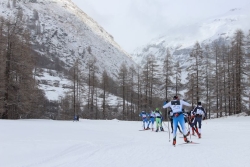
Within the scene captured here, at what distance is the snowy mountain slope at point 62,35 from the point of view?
4705 inches

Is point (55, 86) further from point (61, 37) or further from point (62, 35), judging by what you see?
point (62, 35)

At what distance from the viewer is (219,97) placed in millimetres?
45781

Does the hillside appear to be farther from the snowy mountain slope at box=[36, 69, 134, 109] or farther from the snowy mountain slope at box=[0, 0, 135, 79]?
the snowy mountain slope at box=[36, 69, 134, 109]

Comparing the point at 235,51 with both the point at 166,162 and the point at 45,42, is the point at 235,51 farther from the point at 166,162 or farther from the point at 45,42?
the point at 45,42

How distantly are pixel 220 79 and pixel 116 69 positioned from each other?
9392cm

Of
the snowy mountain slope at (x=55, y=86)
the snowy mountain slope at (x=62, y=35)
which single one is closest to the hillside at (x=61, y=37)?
the snowy mountain slope at (x=62, y=35)

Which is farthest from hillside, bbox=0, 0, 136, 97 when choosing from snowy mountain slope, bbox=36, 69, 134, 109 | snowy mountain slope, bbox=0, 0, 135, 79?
snowy mountain slope, bbox=36, 69, 134, 109

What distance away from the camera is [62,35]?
12838 cm

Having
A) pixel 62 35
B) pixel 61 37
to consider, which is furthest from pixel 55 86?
pixel 62 35

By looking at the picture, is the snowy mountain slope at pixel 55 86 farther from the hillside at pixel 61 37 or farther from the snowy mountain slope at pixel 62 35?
the snowy mountain slope at pixel 62 35

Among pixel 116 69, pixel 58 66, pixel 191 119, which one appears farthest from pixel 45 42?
pixel 191 119

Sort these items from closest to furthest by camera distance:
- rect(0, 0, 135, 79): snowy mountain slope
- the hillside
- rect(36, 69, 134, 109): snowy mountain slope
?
rect(36, 69, 134, 109): snowy mountain slope, the hillside, rect(0, 0, 135, 79): snowy mountain slope

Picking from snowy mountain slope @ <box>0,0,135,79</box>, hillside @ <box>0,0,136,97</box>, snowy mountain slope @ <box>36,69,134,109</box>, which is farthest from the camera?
snowy mountain slope @ <box>0,0,135,79</box>

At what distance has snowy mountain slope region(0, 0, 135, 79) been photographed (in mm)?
119500
